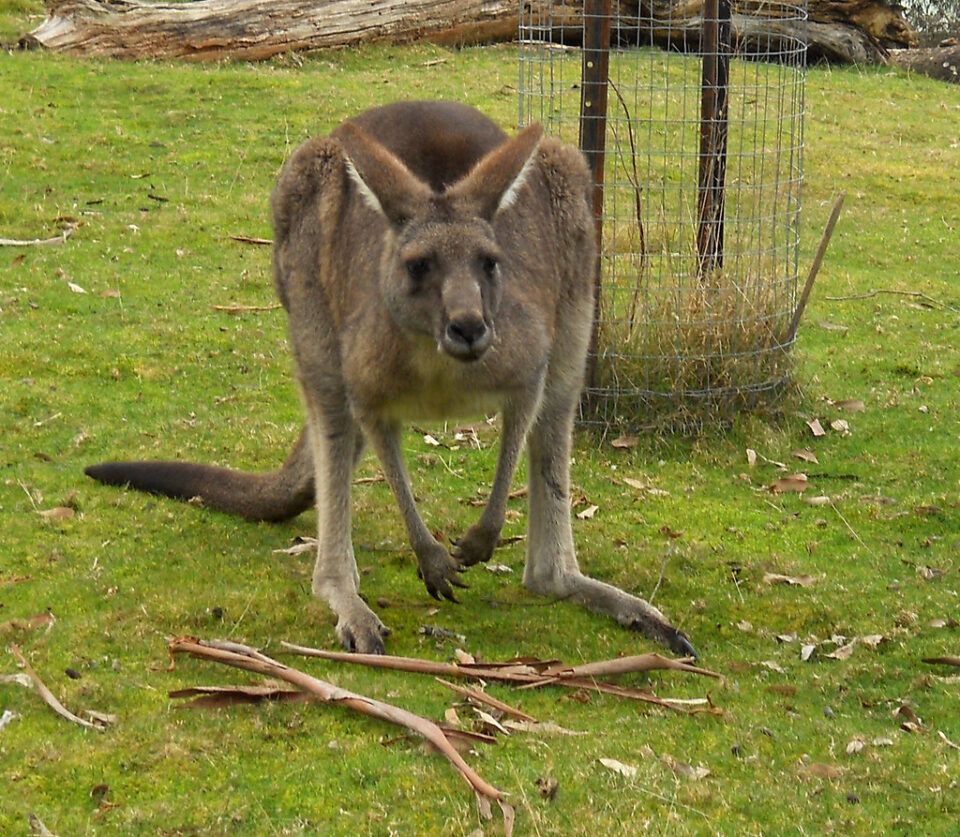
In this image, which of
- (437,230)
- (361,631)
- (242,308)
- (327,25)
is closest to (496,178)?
(437,230)

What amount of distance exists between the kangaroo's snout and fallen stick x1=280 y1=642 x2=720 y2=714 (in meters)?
1.00

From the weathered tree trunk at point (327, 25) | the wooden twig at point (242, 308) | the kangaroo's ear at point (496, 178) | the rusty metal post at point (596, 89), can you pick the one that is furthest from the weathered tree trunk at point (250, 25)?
the kangaroo's ear at point (496, 178)

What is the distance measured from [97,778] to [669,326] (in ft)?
13.5

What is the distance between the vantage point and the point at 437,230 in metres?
4.39

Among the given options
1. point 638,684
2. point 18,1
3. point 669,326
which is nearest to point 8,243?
point 669,326

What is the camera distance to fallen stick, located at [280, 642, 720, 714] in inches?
176

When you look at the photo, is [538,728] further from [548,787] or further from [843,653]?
[843,653]

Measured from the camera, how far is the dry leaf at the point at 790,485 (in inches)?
263

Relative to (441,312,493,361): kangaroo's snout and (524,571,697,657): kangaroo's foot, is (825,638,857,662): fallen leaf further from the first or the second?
(441,312,493,361): kangaroo's snout

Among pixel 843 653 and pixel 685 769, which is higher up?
pixel 685 769

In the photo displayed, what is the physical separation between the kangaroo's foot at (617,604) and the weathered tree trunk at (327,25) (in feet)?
27.8

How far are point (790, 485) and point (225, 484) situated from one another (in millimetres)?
2658

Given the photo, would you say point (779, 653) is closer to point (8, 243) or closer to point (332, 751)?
point (332, 751)

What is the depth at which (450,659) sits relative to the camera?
4758 millimetres
